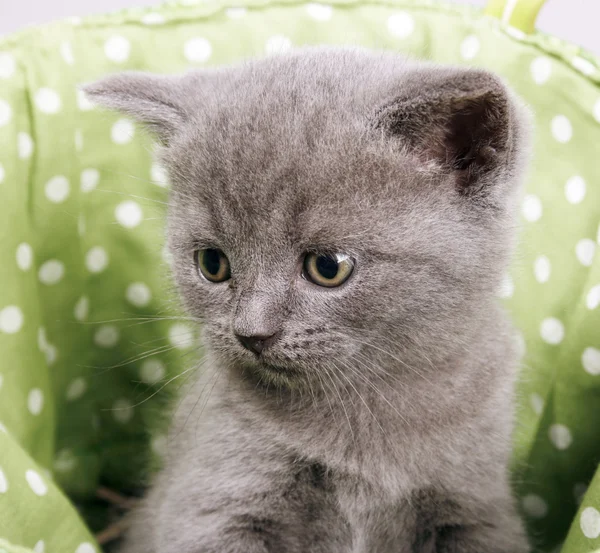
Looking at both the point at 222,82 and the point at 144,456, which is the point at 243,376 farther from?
the point at 144,456

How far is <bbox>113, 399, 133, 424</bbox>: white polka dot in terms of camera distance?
162 cm

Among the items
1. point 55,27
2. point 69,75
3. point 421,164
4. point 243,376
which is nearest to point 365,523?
point 243,376

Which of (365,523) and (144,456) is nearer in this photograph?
(365,523)

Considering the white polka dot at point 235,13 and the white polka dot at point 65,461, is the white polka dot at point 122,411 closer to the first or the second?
the white polka dot at point 65,461

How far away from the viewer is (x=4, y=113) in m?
1.29

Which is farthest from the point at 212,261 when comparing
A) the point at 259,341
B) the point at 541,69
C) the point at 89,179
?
the point at 541,69

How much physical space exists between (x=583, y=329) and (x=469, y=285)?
0.46 m

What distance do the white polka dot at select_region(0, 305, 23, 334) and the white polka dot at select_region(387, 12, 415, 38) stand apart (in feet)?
2.87

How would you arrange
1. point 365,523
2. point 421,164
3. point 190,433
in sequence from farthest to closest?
point 190,433
point 365,523
point 421,164

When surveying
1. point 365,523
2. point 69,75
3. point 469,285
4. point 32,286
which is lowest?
point 365,523

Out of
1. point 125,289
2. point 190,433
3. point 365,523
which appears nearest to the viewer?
point 365,523

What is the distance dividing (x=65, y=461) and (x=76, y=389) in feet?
0.50

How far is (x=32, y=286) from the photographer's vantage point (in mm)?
1360

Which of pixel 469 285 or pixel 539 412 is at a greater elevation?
pixel 469 285
